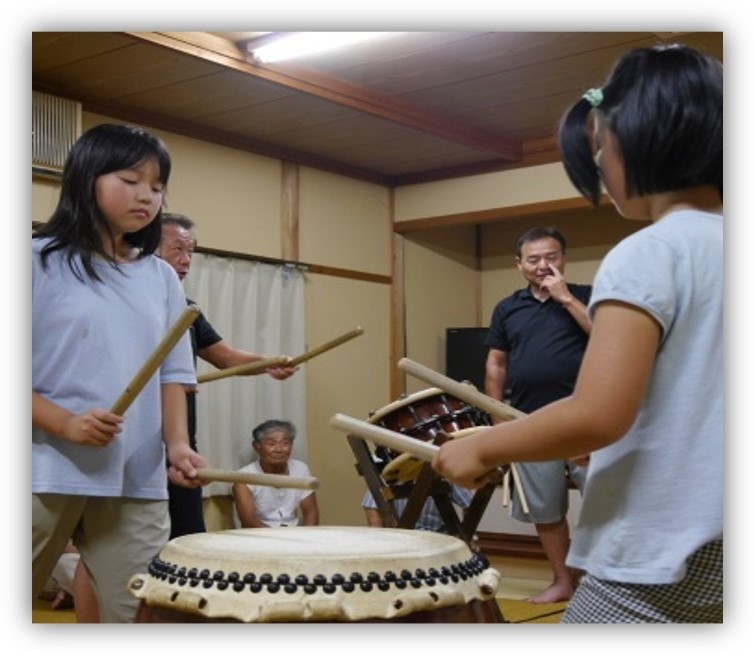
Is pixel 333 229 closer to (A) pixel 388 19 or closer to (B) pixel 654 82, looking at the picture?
(A) pixel 388 19

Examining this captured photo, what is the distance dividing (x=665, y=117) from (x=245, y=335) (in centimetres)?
103

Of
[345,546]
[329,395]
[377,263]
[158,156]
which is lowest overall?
[345,546]

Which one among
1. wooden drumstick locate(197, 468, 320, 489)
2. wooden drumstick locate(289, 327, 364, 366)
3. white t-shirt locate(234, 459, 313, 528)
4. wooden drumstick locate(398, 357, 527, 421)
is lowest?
white t-shirt locate(234, 459, 313, 528)

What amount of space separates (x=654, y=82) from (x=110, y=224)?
80cm

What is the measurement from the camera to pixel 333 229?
176 cm

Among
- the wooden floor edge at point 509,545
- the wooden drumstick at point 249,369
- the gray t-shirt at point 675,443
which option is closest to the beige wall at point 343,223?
the wooden drumstick at point 249,369

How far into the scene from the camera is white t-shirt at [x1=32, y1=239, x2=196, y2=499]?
1.29 m

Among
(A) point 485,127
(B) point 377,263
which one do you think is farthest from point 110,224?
Result: (A) point 485,127

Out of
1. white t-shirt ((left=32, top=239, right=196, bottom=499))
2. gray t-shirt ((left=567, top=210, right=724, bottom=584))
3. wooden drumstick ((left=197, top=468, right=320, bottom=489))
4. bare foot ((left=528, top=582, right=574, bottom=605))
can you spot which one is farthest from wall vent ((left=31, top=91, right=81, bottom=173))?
bare foot ((left=528, top=582, right=574, bottom=605))

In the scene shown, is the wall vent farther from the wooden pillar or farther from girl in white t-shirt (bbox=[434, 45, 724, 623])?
girl in white t-shirt (bbox=[434, 45, 724, 623])

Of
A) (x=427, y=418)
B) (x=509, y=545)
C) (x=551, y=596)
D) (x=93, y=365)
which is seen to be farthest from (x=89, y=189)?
(x=509, y=545)

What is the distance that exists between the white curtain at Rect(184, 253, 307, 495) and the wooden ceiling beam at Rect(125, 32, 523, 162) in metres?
0.33

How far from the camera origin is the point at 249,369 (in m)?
1.62

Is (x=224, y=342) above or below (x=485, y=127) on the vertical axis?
below
